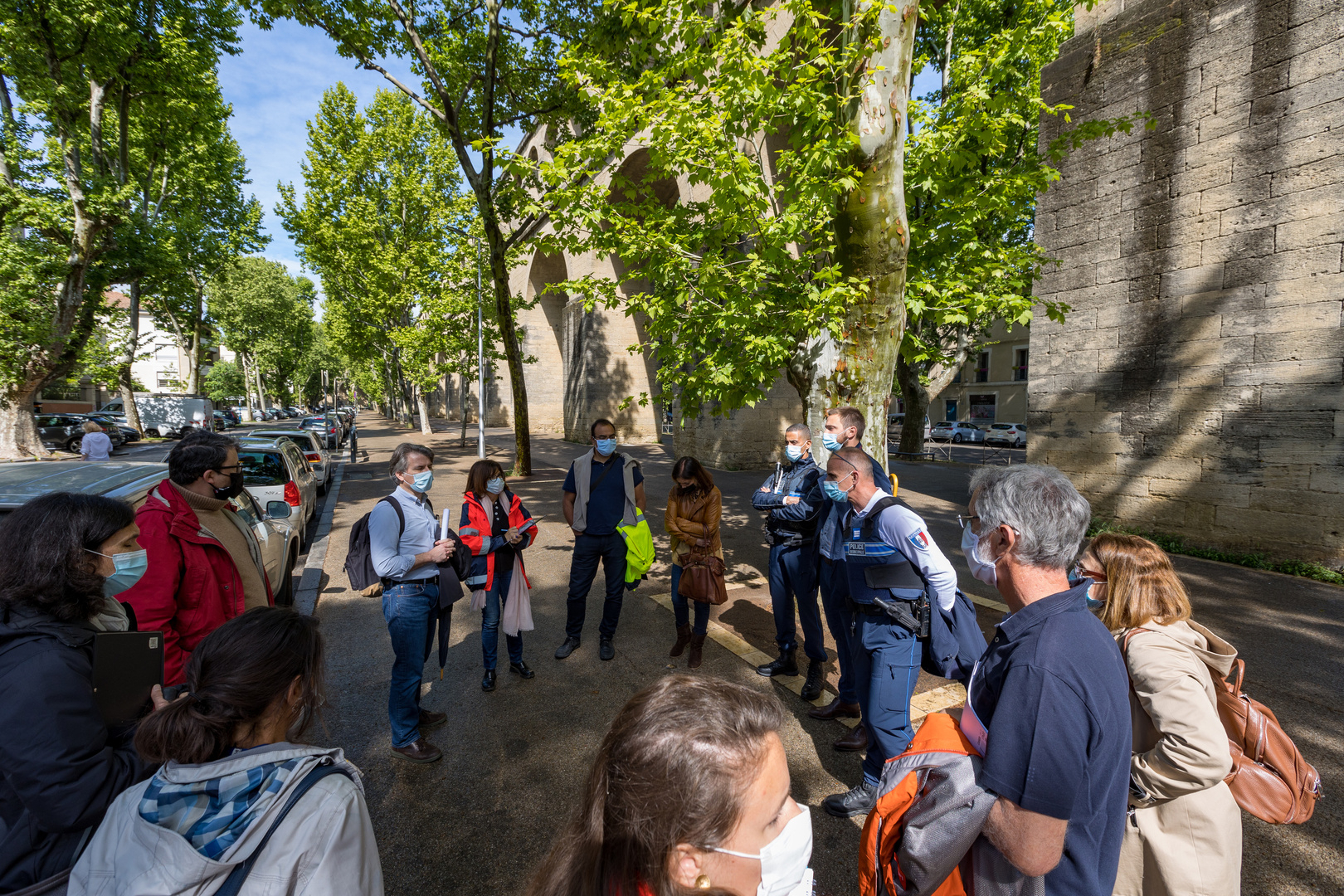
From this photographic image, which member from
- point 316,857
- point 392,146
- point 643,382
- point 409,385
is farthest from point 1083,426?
point 409,385

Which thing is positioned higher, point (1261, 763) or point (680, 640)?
point (1261, 763)

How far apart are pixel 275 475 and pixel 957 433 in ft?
110

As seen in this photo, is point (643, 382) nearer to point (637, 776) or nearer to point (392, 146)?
point (392, 146)

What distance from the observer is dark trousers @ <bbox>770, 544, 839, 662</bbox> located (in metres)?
4.16

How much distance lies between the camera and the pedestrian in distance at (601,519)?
4.76 m

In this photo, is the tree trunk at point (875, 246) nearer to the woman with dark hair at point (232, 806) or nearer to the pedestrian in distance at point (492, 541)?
the pedestrian in distance at point (492, 541)

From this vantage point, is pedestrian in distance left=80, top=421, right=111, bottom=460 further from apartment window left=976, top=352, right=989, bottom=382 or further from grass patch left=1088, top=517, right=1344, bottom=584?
apartment window left=976, top=352, right=989, bottom=382

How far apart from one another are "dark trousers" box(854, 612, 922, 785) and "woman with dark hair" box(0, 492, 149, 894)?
113 inches

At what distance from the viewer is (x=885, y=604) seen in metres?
2.82

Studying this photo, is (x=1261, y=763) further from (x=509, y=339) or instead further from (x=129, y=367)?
(x=129, y=367)

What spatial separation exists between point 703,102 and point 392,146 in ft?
76.5

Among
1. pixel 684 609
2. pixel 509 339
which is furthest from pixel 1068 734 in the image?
pixel 509 339

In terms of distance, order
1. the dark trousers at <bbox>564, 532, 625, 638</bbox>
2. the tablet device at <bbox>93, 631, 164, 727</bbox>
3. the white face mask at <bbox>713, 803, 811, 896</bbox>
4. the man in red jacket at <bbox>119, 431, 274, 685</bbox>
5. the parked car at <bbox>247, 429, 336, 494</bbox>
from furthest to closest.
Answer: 1. the parked car at <bbox>247, 429, 336, 494</bbox>
2. the dark trousers at <bbox>564, 532, 625, 638</bbox>
3. the man in red jacket at <bbox>119, 431, 274, 685</bbox>
4. the tablet device at <bbox>93, 631, 164, 727</bbox>
5. the white face mask at <bbox>713, 803, 811, 896</bbox>

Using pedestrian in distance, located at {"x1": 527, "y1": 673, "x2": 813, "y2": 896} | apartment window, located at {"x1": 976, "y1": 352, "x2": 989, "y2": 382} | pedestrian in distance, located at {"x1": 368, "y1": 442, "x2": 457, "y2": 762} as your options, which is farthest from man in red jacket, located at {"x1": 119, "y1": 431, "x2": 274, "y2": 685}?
apartment window, located at {"x1": 976, "y1": 352, "x2": 989, "y2": 382}
